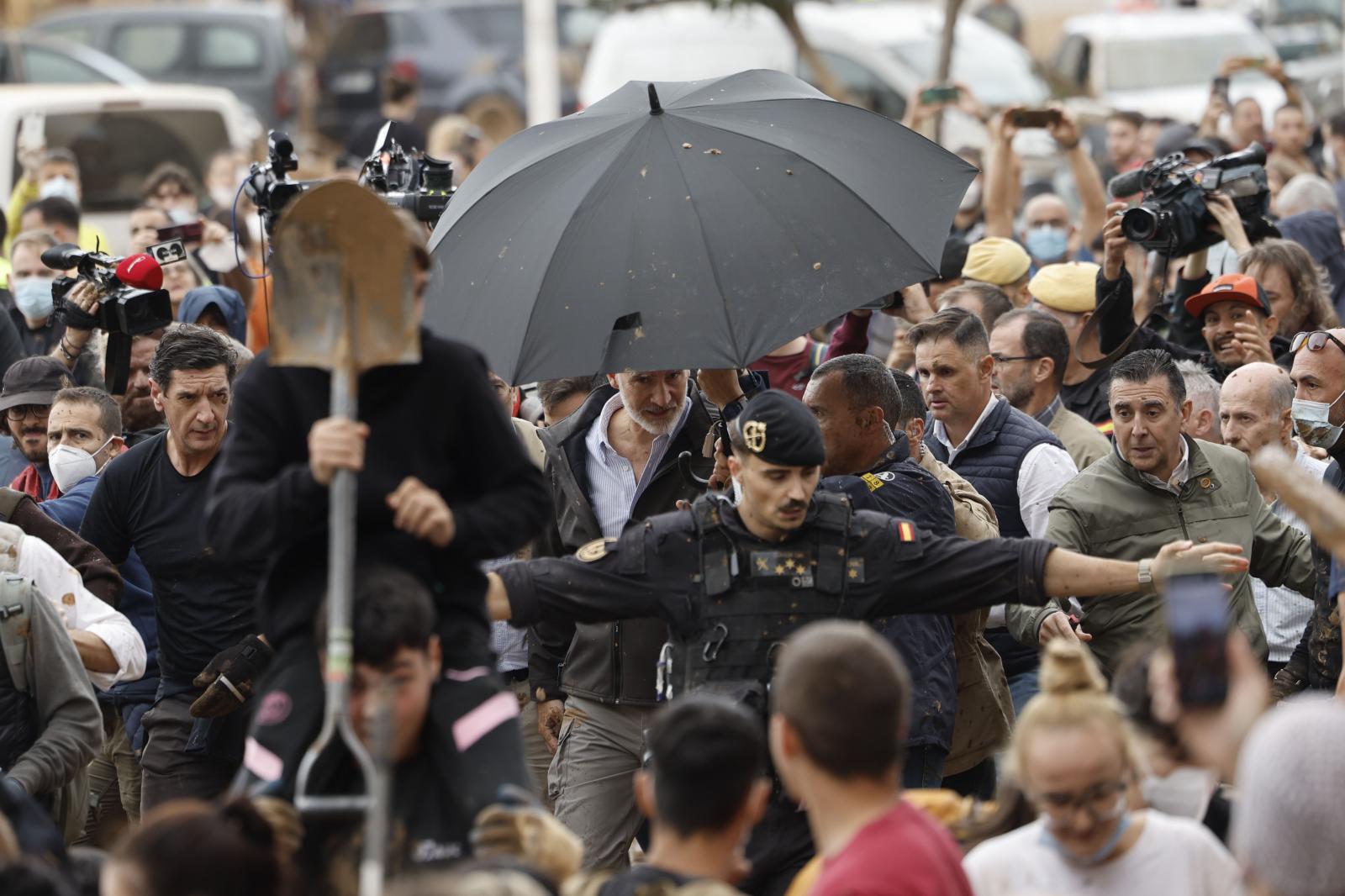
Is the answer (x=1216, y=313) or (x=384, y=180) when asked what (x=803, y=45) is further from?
(x=384, y=180)

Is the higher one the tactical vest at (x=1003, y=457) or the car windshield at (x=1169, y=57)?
the car windshield at (x=1169, y=57)

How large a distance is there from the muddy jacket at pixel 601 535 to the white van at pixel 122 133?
8.23 meters

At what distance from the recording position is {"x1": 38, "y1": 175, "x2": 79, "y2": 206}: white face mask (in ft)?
39.7

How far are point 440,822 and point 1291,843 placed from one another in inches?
73.5

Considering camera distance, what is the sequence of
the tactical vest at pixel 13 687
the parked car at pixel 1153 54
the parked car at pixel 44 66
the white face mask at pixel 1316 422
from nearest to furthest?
the tactical vest at pixel 13 687 → the white face mask at pixel 1316 422 → the parked car at pixel 44 66 → the parked car at pixel 1153 54

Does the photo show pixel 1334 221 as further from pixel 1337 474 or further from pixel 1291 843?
pixel 1291 843

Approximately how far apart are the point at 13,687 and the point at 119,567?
50.3 inches

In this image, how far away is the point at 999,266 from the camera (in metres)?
9.78

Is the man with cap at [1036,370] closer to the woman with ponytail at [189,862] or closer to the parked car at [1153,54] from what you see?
the woman with ponytail at [189,862]

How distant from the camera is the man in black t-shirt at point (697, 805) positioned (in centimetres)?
411

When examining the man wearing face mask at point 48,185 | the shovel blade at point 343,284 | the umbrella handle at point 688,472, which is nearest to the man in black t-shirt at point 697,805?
the shovel blade at point 343,284

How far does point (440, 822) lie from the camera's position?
174 inches

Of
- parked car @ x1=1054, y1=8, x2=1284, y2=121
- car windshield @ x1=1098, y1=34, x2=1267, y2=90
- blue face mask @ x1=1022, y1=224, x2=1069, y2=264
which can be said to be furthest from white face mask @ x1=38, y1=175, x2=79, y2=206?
car windshield @ x1=1098, y1=34, x2=1267, y2=90

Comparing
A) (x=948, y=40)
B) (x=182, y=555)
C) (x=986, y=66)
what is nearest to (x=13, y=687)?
(x=182, y=555)
